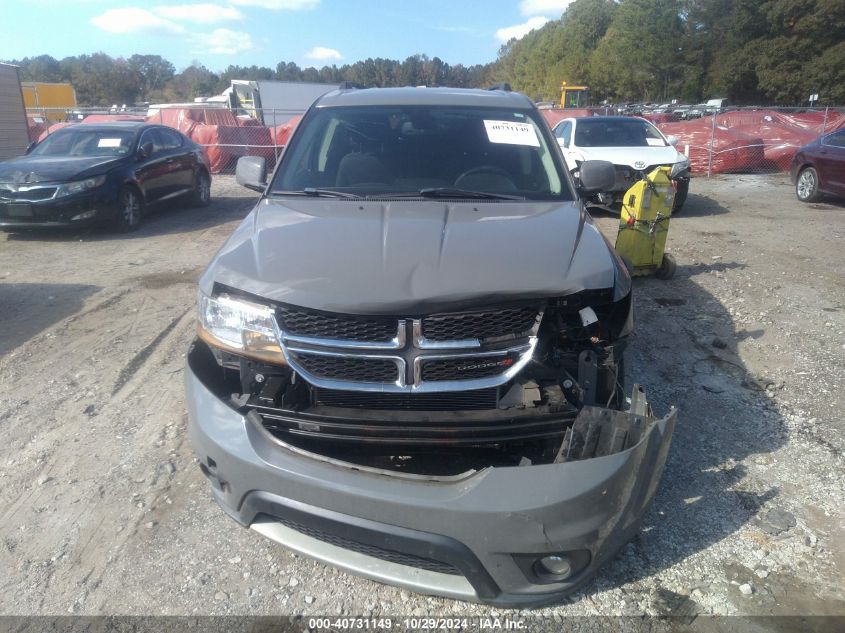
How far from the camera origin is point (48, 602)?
8.46 ft

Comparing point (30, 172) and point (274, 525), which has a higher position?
point (30, 172)

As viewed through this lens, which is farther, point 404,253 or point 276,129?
point 276,129

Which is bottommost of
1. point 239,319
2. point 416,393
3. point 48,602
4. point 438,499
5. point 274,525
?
point 48,602

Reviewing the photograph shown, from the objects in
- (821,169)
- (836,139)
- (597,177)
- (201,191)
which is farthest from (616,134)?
(597,177)

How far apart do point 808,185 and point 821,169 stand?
538 mm

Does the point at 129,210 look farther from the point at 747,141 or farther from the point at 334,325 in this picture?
the point at 747,141

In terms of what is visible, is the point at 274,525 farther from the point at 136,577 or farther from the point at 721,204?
the point at 721,204

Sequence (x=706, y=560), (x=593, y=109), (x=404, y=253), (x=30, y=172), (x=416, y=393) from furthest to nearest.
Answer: (x=593, y=109) < (x=30, y=172) < (x=706, y=560) < (x=404, y=253) < (x=416, y=393)

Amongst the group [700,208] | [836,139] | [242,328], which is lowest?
[700,208]

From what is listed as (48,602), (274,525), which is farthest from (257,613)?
(48,602)

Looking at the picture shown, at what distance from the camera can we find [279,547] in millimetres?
2781

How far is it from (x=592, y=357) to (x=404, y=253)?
87 centimetres

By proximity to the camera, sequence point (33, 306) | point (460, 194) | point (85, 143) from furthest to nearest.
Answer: point (85, 143) → point (33, 306) → point (460, 194)

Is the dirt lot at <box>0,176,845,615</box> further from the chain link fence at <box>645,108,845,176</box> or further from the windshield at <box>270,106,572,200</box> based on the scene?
the chain link fence at <box>645,108,845,176</box>
